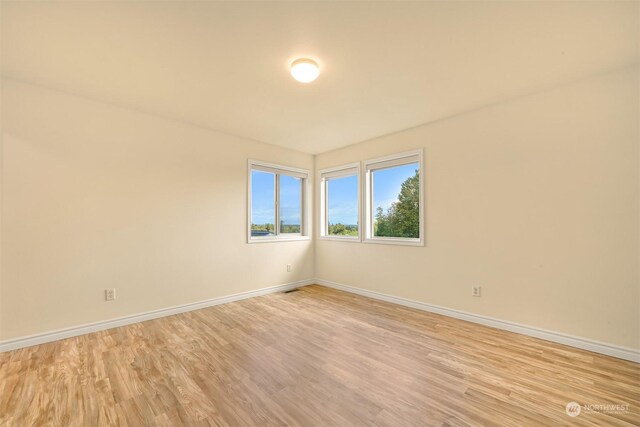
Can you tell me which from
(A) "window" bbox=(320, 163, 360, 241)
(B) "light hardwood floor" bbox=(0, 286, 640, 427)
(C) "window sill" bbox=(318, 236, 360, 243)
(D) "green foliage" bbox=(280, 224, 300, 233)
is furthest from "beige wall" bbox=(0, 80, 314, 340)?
(A) "window" bbox=(320, 163, 360, 241)

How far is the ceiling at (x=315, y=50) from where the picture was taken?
1.69 meters

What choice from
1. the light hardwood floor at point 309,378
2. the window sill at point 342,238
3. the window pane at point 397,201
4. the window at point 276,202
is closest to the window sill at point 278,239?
the window at point 276,202

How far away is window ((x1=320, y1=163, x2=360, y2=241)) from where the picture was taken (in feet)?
14.7

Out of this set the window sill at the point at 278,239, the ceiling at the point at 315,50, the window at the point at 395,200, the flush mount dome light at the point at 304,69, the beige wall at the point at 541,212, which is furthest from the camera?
the window sill at the point at 278,239

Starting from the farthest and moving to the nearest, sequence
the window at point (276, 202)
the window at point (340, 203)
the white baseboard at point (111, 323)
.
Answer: the window at point (340, 203)
the window at point (276, 202)
the white baseboard at point (111, 323)

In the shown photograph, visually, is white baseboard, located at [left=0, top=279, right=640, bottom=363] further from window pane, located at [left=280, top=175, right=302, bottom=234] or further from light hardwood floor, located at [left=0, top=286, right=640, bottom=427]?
window pane, located at [left=280, top=175, right=302, bottom=234]

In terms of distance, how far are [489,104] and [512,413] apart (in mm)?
2865

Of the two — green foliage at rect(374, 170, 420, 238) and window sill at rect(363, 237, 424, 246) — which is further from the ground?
green foliage at rect(374, 170, 420, 238)

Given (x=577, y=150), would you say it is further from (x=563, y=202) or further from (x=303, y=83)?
(x=303, y=83)

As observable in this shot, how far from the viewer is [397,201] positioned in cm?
395

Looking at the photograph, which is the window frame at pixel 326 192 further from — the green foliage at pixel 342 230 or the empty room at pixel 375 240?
the empty room at pixel 375 240

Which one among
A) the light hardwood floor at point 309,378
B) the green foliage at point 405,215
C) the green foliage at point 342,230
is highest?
the green foliage at point 405,215

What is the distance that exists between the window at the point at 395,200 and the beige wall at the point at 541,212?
0.68 ft

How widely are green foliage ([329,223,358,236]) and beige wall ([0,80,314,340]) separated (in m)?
1.60
